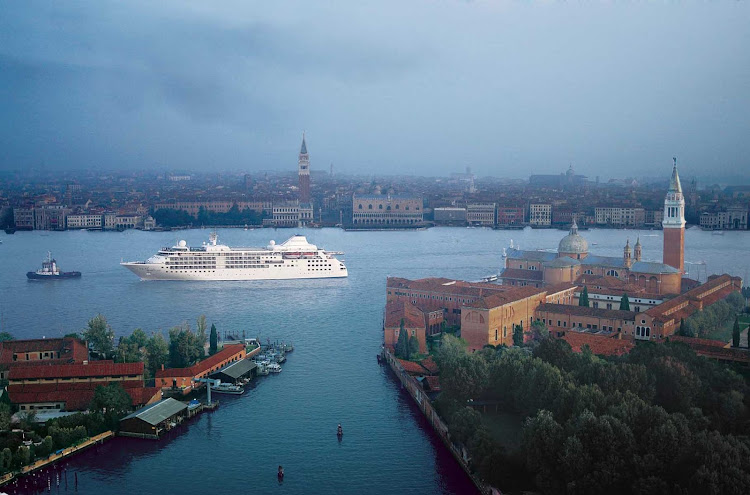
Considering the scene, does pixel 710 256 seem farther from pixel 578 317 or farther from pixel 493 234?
pixel 493 234

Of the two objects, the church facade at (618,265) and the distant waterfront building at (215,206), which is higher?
the distant waterfront building at (215,206)

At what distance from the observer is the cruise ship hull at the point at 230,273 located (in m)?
13.4

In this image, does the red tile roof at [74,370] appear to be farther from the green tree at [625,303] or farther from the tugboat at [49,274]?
the tugboat at [49,274]

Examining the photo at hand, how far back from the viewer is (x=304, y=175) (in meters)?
31.8

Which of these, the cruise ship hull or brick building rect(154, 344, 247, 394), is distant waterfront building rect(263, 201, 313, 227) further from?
brick building rect(154, 344, 247, 394)

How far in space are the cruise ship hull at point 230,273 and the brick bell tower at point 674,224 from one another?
536 centimetres

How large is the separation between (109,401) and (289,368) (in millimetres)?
1945

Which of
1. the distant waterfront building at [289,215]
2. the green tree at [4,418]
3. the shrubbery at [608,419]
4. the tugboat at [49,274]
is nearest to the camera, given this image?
the shrubbery at [608,419]

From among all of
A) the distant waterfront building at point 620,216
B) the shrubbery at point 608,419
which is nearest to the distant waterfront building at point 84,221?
the distant waterfront building at point 620,216

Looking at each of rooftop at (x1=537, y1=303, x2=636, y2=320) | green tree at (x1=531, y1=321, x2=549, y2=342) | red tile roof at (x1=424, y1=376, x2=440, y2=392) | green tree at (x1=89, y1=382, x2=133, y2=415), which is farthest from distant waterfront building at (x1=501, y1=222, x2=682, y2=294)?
green tree at (x1=89, y1=382, x2=133, y2=415)

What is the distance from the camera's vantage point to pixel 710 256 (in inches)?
563

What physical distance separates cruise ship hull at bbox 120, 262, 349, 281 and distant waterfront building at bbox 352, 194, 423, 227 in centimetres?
1420

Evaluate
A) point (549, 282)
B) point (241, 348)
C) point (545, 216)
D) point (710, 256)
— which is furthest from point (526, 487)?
point (545, 216)

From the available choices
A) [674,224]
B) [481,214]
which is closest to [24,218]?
[481,214]
